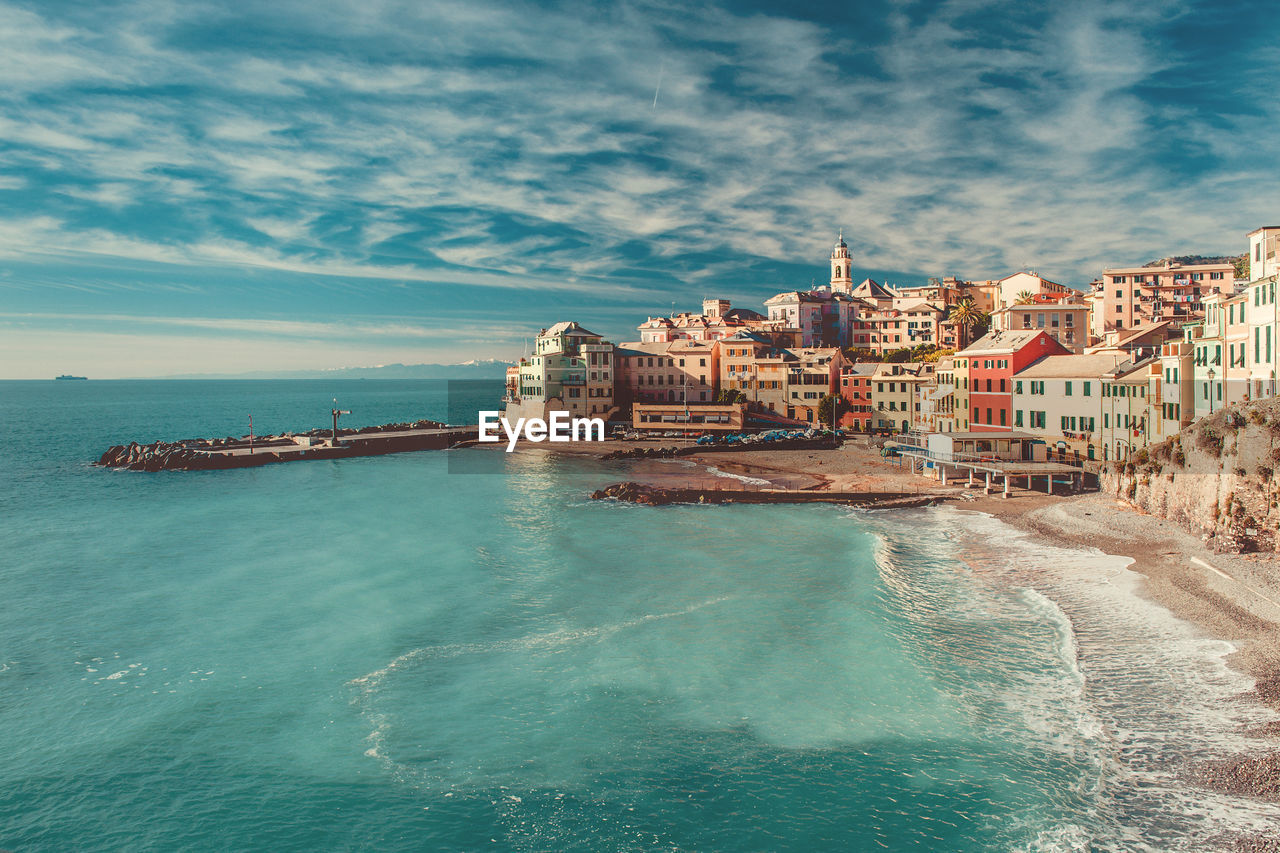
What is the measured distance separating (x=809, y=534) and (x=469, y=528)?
23279 mm

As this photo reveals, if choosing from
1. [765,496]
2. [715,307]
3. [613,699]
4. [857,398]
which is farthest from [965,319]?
[613,699]

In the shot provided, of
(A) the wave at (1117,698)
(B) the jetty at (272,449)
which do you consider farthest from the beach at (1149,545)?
(B) the jetty at (272,449)

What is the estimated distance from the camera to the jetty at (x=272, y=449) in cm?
8338

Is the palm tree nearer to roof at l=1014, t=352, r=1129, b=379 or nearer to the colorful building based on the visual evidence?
roof at l=1014, t=352, r=1129, b=379

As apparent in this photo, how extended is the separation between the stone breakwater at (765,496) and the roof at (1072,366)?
14.7 meters

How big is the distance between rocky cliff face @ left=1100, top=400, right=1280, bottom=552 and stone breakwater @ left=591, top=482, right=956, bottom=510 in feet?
48.1

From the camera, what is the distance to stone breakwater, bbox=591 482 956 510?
2189 inches

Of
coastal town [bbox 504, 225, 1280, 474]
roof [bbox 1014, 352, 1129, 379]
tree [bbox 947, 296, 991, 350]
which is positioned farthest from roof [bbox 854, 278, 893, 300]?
roof [bbox 1014, 352, 1129, 379]

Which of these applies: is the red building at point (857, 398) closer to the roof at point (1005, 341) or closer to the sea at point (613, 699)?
the roof at point (1005, 341)

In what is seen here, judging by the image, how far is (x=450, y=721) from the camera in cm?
2266

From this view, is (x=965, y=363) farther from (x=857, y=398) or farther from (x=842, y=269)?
(x=842, y=269)

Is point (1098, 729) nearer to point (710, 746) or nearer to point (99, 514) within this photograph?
point (710, 746)

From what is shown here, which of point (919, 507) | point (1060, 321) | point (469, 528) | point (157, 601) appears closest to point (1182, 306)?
point (1060, 321)

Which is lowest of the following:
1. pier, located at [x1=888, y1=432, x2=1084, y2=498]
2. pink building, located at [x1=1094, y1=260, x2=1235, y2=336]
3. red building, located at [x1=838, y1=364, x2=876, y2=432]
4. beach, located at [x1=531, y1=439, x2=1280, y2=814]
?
beach, located at [x1=531, y1=439, x2=1280, y2=814]
